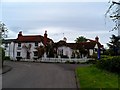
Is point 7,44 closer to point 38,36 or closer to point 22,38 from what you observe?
point 22,38

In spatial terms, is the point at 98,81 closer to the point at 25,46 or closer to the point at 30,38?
the point at 25,46

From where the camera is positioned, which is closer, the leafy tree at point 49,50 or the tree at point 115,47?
the tree at point 115,47

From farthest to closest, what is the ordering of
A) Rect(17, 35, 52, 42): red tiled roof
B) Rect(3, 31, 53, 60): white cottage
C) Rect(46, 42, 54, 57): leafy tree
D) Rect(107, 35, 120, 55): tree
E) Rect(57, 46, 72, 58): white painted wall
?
Rect(57, 46, 72, 58): white painted wall → Rect(17, 35, 52, 42): red tiled roof → Rect(3, 31, 53, 60): white cottage → Rect(46, 42, 54, 57): leafy tree → Rect(107, 35, 120, 55): tree

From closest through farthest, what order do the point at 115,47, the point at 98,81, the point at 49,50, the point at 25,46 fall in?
the point at 98,81 < the point at 115,47 < the point at 49,50 < the point at 25,46

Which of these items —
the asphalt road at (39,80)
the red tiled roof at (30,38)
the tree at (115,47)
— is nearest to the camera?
the asphalt road at (39,80)

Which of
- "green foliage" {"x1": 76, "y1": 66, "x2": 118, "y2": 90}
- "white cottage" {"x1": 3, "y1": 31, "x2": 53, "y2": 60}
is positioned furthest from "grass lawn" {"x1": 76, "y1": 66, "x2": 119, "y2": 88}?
"white cottage" {"x1": 3, "y1": 31, "x2": 53, "y2": 60}

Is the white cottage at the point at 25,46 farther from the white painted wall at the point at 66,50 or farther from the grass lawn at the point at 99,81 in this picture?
the grass lawn at the point at 99,81

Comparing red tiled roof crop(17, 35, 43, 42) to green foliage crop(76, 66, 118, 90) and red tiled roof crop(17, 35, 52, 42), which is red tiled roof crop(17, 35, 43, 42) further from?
green foliage crop(76, 66, 118, 90)

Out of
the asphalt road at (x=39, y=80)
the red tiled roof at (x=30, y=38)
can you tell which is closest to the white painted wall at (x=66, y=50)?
the red tiled roof at (x=30, y=38)

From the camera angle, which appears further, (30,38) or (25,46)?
(30,38)

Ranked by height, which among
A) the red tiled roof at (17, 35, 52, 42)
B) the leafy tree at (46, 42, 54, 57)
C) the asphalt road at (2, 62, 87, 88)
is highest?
the red tiled roof at (17, 35, 52, 42)

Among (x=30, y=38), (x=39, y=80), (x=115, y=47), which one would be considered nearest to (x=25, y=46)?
(x=30, y=38)

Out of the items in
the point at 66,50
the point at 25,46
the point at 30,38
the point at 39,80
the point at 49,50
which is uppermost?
the point at 30,38

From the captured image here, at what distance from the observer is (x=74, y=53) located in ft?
221
